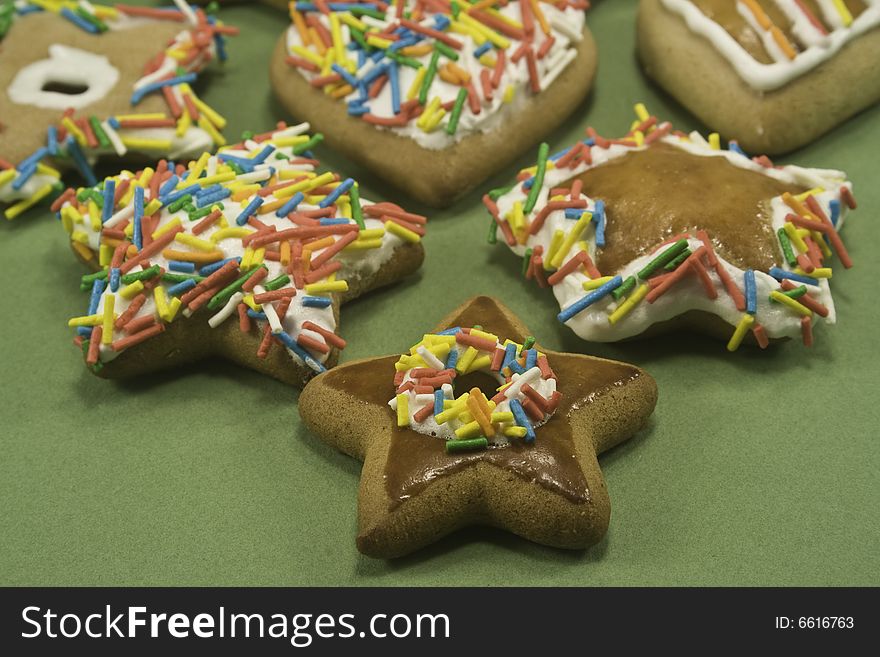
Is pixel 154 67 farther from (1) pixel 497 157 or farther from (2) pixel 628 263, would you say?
(2) pixel 628 263

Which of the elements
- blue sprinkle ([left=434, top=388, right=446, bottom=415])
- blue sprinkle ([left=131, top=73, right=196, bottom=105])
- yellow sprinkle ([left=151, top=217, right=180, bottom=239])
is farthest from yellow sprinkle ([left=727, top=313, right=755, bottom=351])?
blue sprinkle ([left=131, top=73, right=196, bottom=105])

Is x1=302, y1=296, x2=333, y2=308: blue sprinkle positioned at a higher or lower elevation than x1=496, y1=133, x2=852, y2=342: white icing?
lower

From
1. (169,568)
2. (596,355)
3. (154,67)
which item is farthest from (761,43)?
(169,568)

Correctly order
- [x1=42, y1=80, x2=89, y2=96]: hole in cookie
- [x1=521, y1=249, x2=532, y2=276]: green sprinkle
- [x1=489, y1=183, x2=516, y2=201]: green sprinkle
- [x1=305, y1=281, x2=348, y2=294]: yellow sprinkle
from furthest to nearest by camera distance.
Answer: [x1=42, y1=80, x2=89, y2=96]: hole in cookie → [x1=489, y1=183, x2=516, y2=201]: green sprinkle → [x1=521, y1=249, x2=532, y2=276]: green sprinkle → [x1=305, y1=281, x2=348, y2=294]: yellow sprinkle

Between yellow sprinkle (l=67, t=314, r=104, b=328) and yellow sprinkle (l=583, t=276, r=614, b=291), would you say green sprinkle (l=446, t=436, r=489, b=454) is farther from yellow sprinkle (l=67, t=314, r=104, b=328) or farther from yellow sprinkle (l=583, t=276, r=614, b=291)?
yellow sprinkle (l=67, t=314, r=104, b=328)

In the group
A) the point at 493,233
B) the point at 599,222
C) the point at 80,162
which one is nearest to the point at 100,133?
the point at 80,162

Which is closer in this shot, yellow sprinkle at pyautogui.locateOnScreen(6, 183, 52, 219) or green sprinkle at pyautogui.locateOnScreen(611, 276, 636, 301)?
green sprinkle at pyautogui.locateOnScreen(611, 276, 636, 301)
